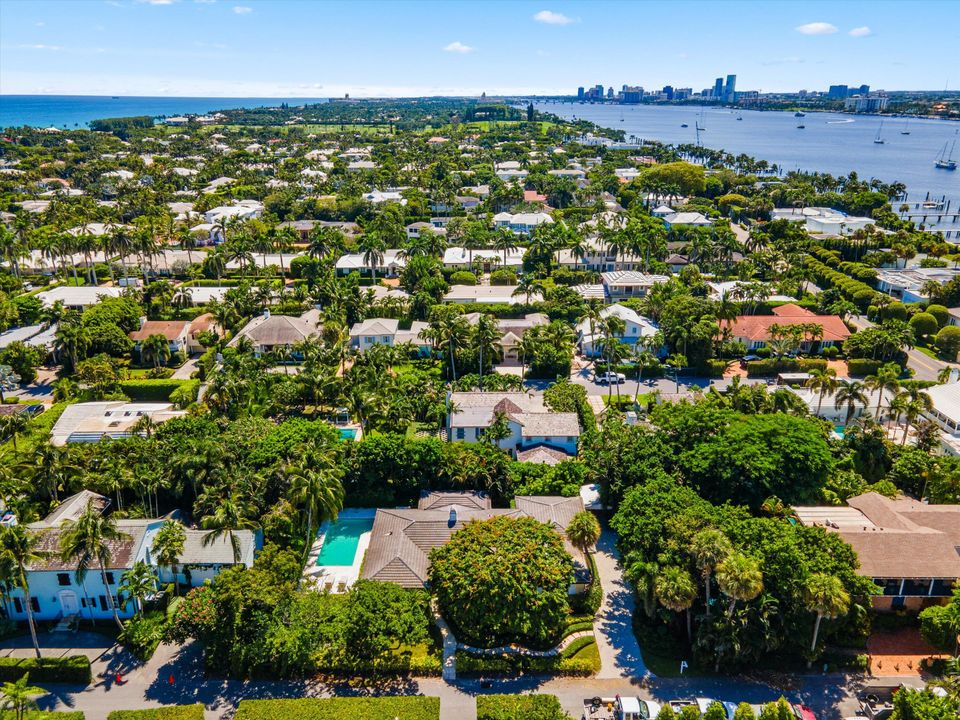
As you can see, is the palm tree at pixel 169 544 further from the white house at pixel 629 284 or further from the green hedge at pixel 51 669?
the white house at pixel 629 284

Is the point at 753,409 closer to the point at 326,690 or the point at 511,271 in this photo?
the point at 326,690

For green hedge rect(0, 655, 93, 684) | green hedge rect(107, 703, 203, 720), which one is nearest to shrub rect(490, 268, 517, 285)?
green hedge rect(0, 655, 93, 684)

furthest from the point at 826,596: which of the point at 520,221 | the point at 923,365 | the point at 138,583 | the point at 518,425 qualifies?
the point at 520,221

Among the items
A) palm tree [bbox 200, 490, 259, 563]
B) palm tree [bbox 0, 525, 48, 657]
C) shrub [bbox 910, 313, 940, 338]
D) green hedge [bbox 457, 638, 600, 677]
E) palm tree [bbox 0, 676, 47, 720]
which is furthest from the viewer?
shrub [bbox 910, 313, 940, 338]

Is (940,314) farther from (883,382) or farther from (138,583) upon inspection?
(138,583)

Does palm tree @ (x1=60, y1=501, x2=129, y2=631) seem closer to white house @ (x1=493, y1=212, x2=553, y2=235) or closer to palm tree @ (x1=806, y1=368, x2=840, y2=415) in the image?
palm tree @ (x1=806, y1=368, x2=840, y2=415)

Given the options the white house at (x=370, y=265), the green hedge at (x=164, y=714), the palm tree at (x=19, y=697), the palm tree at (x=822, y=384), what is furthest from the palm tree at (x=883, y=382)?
the white house at (x=370, y=265)
